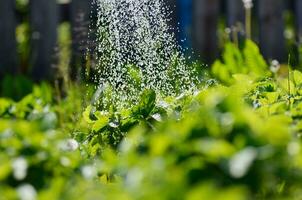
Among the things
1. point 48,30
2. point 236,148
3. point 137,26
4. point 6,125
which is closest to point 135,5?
point 137,26

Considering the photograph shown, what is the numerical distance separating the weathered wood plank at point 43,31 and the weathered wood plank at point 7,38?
0.11 meters

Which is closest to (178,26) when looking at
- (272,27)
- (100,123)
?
(272,27)

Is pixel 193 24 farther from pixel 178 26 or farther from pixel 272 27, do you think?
pixel 272 27

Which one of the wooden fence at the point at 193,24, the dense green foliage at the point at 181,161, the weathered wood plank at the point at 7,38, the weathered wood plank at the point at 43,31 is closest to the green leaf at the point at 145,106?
the dense green foliage at the point at 181,161

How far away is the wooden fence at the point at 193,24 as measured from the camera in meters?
5.00

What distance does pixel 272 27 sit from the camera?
5277 mm

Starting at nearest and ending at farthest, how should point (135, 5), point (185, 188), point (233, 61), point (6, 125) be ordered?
1. point (185, 188)
2. point (6, 125)
3. point (135, 5)
4. point (233, 61)

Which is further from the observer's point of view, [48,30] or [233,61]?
[48,30]

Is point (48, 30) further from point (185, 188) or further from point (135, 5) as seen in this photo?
point (185, 188)

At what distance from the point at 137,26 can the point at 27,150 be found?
148 centimetres

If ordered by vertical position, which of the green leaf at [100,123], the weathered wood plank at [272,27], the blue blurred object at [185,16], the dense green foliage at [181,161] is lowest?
the dense green foliage at [181,161]

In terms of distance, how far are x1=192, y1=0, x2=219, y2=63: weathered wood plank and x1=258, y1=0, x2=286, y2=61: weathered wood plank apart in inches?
11.0

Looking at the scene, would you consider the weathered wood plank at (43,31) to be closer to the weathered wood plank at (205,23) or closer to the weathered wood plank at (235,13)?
the weathered wood plank at (205,23)

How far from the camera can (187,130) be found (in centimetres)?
104
